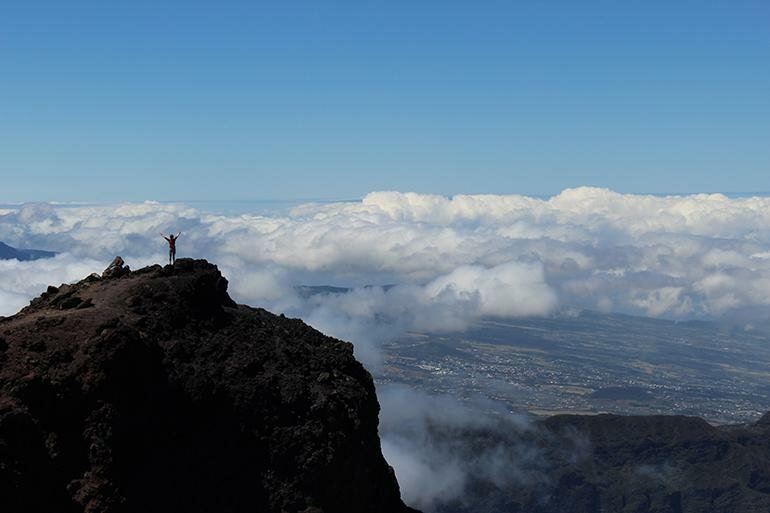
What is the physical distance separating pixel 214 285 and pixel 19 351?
14.4 meters

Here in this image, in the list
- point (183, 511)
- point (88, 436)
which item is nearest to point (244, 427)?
point (183, 511)

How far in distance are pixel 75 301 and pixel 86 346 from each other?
774 cm

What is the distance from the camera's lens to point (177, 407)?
137 feet

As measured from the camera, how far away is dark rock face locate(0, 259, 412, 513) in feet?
118

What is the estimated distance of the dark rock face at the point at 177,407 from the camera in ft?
118

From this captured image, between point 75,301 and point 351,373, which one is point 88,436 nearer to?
point 75,301

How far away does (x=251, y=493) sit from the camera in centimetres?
4359

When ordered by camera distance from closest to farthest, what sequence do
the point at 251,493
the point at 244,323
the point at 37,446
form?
the point at 37,446
the point at 251,493
the point at 244,323

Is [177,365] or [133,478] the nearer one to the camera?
[133,478]

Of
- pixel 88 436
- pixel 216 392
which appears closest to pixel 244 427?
pixel 216 392

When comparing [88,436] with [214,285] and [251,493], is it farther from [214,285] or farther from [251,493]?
[214,285]

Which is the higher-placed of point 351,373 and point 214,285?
point 214,285

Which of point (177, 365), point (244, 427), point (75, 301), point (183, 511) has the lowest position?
point (183, 511)

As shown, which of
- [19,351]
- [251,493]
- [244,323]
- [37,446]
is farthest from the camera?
[244,323]
